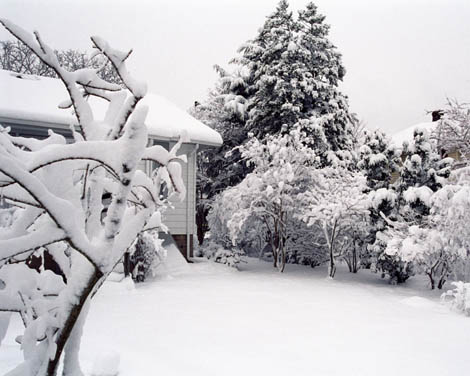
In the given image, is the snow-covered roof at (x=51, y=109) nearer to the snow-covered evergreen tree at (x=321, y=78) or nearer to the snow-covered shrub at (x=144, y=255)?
the snow-covered shrub at (x=144, y=255)

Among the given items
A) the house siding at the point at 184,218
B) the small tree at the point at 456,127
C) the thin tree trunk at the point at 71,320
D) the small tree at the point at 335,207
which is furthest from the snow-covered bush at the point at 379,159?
the thin tree trunk at the point at 71,320

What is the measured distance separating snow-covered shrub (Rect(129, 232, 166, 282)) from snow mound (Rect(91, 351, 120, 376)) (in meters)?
5.58

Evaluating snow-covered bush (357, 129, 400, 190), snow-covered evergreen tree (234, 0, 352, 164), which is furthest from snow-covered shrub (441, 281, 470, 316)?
snow-covered evergreen tree (234, 0, 352, 164)

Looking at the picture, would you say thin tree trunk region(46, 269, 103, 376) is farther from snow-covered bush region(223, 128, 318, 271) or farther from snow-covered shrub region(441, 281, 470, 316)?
snow-covered bush region(223, 128, 318, 271)

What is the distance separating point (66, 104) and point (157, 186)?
0.58m

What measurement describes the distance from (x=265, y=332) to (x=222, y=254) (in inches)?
288

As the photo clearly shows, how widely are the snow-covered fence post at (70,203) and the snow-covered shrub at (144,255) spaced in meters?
7.33

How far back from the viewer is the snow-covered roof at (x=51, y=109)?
9688mm

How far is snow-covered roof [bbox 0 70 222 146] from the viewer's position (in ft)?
31.8

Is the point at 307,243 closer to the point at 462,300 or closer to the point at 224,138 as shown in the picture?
the point at 462,300

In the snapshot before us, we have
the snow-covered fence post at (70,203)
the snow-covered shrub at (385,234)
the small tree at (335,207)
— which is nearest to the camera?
the snow-covered fence post at (70,203)

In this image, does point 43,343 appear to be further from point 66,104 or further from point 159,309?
point 159,309

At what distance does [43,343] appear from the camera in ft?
4.56

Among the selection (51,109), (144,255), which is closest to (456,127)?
(144,255)
